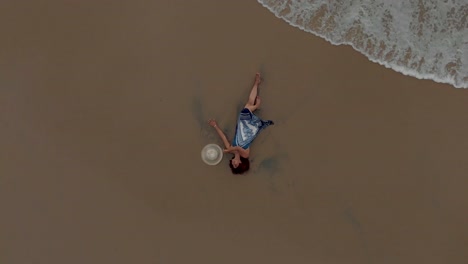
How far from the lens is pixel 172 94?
4496mm

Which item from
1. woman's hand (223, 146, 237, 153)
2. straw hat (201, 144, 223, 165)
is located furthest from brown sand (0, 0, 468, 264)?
woman's hand (223, 146, 237, 153)

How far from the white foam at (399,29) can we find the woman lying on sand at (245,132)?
33.1 inches

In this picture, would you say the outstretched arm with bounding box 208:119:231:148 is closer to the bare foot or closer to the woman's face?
the woman's face

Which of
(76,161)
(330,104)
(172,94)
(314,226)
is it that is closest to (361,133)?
(330,104)

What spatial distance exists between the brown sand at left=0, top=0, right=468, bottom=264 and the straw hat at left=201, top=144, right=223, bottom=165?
0.22ft

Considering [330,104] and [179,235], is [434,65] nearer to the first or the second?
[330,104]

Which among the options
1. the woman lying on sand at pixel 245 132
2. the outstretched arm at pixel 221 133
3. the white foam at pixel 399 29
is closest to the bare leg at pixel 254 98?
the woman lying on sand at pixel 245 132

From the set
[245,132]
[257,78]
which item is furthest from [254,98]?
[245,132]

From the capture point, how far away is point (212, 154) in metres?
4.46

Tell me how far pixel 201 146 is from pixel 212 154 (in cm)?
14

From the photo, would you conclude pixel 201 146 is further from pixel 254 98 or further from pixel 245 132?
pixel 254 98

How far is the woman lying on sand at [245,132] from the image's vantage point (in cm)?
434

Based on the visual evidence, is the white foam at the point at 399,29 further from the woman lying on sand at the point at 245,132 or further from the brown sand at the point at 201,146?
the woman lying on sand at the point at 245,132

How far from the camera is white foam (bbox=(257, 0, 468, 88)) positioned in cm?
451
